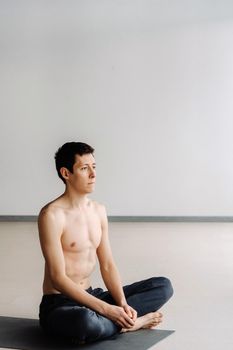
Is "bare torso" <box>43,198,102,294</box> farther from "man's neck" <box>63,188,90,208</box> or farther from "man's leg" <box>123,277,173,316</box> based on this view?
"man's leg" <box>123,277,173,316</box>

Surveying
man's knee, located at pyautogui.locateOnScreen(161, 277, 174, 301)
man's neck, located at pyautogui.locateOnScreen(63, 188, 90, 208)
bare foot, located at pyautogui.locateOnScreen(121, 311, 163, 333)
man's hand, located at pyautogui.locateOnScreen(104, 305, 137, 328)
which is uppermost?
man's neck, located at pyautogui.locateOnScreen(63, 188, 90, 208)

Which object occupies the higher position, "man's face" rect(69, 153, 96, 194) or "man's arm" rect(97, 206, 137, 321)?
"man's face" rect(69, 153, 96, 194)

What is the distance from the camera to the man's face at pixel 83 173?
140 inches

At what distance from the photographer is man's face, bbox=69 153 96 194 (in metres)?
3.55

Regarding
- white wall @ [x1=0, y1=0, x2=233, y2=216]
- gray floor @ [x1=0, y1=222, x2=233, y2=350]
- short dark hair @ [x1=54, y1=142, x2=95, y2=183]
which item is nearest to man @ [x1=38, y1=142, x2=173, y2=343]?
short dark hair @ [x1=54, y1=142, x2=95, y2=183]

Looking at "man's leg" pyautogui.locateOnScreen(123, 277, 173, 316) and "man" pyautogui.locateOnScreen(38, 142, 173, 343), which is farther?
"man's leg" pyautogui.locateOnScreen(123, 277, 173, 316)

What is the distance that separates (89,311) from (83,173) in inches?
26.1

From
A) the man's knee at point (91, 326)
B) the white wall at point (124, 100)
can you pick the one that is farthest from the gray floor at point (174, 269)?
the white wall at point (124, 100)

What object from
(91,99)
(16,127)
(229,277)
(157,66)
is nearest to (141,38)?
(157,66)

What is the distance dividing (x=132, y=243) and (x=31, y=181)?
8.05ft

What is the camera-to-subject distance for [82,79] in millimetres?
8734

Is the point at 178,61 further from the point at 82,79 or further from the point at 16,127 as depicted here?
the point at 16,127

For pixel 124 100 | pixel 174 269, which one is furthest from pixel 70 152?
pixel 124 100

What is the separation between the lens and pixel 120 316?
3.39 meters
